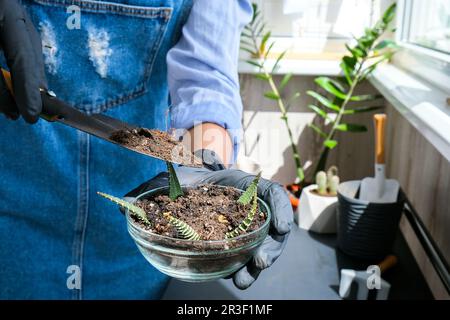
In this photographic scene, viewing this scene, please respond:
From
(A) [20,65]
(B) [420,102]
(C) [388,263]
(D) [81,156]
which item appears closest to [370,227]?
(C) [388,263]

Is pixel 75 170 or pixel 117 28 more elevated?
pixel 117 28

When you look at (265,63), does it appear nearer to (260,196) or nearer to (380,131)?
(380,131)

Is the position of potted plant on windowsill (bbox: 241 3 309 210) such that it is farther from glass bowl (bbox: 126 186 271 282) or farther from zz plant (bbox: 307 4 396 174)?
glass bowl (bbox: 126 186 271 282)

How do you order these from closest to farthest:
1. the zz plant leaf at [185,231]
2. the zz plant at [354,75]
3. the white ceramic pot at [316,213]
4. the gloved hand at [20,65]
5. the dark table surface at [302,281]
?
the zz plant leaf at [185,231]
the gloved hand at [20,65]
the dark table surface at [302,281]
the white ceramic pot at [316,213]
the zz plant at [354,75]

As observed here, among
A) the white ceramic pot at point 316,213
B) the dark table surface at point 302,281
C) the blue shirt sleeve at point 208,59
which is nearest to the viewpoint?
the blue shirt sleeve at point 208,59

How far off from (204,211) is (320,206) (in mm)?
521

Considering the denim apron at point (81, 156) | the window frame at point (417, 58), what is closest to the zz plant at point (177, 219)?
the denim apron at point (81, 156)

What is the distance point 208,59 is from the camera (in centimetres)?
55

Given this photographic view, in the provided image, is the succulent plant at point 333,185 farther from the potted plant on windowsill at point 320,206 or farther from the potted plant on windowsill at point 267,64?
the potted plant on windowsill at point 267,64

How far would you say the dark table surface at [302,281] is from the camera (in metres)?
0.66

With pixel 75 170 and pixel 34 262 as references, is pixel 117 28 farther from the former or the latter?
pixel 34 262
